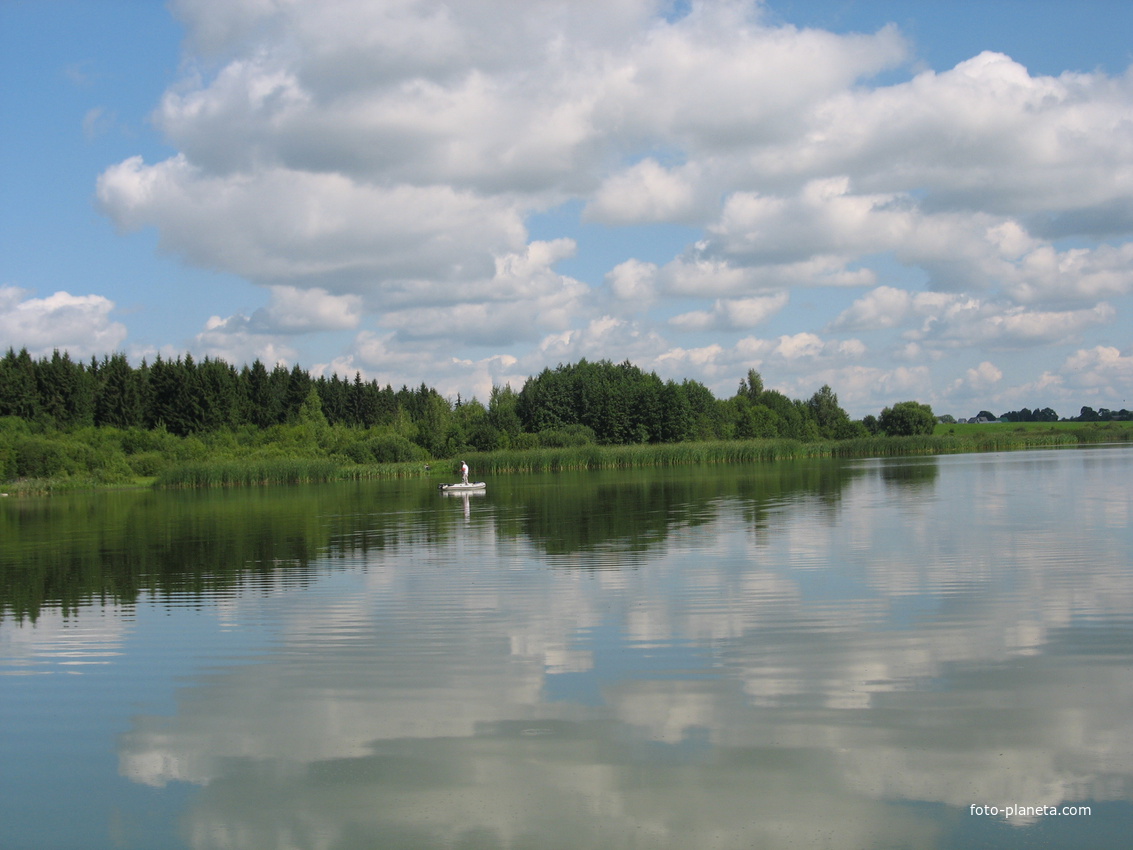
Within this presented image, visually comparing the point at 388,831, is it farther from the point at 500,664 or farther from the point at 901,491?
the point at 901,491

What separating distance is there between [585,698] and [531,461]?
59.7 metres

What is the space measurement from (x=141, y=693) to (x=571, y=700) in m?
4.38

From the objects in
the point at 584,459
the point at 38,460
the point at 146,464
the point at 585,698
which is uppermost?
the point at 38,460

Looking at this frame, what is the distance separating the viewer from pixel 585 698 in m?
8.26

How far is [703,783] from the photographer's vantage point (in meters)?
6.30

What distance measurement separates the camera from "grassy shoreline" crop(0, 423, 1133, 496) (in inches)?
2443

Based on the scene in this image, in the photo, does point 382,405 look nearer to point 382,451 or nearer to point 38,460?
point 382,451

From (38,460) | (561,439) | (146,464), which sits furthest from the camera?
(561,439)

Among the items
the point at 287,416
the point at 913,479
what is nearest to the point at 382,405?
the point at 287,416

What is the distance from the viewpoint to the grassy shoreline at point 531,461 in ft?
204

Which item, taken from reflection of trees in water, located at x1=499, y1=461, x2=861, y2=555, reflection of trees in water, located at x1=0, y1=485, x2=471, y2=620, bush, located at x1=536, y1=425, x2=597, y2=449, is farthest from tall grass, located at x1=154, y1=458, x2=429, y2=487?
reflection of trees in water, located at x1=499, y1=461, x2=861, y2=555

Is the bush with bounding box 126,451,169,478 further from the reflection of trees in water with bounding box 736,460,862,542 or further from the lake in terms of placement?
the lake

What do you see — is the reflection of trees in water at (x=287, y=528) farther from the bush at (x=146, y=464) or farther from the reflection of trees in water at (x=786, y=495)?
the bush at (x=146, y=464)

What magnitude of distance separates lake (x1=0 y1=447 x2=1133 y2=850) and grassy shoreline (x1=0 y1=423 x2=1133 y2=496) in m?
45.9
